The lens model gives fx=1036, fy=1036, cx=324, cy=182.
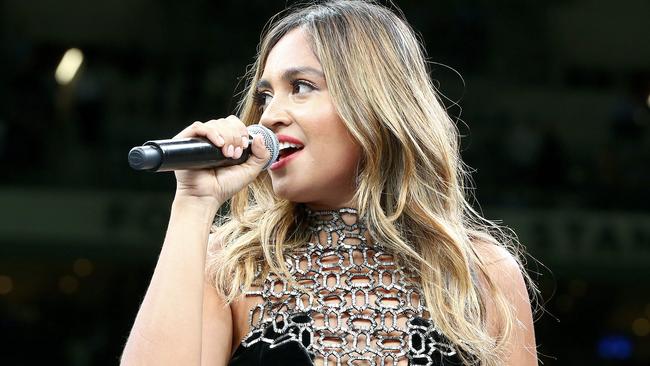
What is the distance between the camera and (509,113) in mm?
6992

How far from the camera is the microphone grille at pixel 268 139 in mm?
1761

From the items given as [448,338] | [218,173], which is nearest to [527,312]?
[448,338]

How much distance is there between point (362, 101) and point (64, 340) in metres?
5.82

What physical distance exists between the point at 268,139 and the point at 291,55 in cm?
25

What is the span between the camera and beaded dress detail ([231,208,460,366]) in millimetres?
1818

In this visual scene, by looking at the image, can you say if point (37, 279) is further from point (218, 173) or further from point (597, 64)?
point (218, 173)

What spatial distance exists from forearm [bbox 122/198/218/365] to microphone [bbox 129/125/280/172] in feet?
0.31

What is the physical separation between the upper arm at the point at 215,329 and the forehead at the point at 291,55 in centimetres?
43

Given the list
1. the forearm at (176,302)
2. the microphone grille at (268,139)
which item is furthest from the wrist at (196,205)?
the microphone grille at (268,139)

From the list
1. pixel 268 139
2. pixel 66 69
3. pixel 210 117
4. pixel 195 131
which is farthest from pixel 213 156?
pixel 66 69

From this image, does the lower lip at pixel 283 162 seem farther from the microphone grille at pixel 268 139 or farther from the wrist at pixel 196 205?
the wrist at pixel 196 205

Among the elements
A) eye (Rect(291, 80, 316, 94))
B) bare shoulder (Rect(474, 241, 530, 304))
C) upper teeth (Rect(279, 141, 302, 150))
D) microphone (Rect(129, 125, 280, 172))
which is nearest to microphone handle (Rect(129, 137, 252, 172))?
microphone (Rect(129, 125, 280, 172))

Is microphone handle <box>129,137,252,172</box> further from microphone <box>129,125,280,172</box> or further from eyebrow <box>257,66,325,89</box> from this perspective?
eyebrow <box>257,66,325,89</box>

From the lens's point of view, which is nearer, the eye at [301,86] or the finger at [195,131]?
the finger at [195,131]
